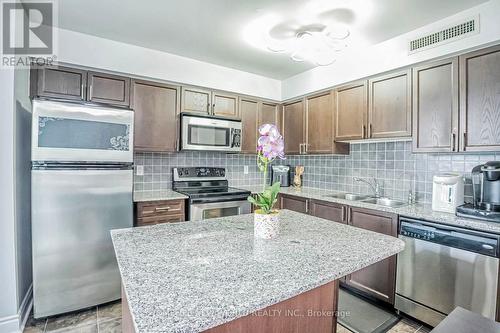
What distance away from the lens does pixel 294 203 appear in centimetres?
324

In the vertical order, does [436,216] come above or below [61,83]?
below

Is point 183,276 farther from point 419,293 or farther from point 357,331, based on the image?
point 419,293

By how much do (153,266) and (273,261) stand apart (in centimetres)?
47

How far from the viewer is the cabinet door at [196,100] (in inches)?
122

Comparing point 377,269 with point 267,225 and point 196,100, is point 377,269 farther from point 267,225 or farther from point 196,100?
point 196,100

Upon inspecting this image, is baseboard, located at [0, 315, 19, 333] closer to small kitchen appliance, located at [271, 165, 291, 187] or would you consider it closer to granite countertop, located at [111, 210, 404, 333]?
granite countertop, located at [111, 210, 404, 333]

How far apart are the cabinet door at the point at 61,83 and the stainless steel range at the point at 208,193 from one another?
4.29 feet

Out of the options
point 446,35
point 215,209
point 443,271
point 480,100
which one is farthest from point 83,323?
point 446,35

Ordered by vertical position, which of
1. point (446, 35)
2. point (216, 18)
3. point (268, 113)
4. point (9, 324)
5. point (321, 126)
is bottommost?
point (9, 324)

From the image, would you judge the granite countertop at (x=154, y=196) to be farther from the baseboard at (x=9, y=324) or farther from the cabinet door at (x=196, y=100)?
the baseboard at (x=9, y=324)

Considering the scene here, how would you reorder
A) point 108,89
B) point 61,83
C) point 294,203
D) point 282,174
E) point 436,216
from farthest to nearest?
1. point 282,174
2. point 294,203
3. point 108,89
4. point 61,83
5. point 436,216

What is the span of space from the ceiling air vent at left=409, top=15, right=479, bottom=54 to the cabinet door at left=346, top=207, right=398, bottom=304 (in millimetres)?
1460

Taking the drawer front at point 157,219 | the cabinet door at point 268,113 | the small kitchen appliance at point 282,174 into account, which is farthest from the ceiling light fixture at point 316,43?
the drawer front at point 157,219

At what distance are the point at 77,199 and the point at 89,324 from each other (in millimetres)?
993
